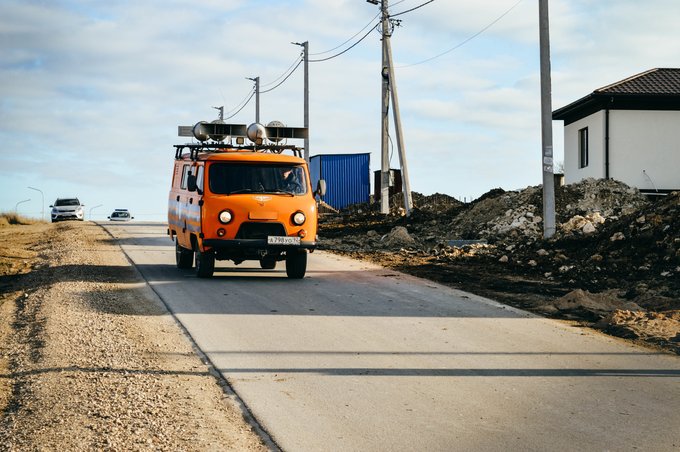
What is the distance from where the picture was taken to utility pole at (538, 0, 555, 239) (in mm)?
20906

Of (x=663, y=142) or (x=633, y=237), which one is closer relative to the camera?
(x=633, y=237)

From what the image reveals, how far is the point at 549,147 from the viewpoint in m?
20.9

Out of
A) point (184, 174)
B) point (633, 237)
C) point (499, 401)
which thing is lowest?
point (499, 401)

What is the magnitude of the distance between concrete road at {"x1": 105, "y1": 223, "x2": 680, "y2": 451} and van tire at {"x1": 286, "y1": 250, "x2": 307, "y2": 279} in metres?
2.21

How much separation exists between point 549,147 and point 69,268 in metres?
11.4

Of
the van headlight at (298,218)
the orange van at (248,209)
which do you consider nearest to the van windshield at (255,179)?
the orange van at (248,209)

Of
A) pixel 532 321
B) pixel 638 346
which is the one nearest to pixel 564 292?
pixel 532 321

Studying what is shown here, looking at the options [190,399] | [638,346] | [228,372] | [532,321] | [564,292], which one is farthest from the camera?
[564,292]

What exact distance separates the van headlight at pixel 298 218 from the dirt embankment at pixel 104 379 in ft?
9.88

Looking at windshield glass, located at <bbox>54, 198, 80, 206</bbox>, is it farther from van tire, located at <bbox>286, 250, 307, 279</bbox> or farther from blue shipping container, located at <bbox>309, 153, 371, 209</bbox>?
van tire, located at <bbox>286, 250, 307, 279</bbox>

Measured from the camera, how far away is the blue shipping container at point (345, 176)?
47938 mm

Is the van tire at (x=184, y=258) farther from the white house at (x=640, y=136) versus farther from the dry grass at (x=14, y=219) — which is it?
the dry grass at (x=14, y=219)

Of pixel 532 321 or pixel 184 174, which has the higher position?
pixel 184 174

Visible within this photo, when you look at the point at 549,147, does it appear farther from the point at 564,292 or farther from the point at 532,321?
the point at 532,321
